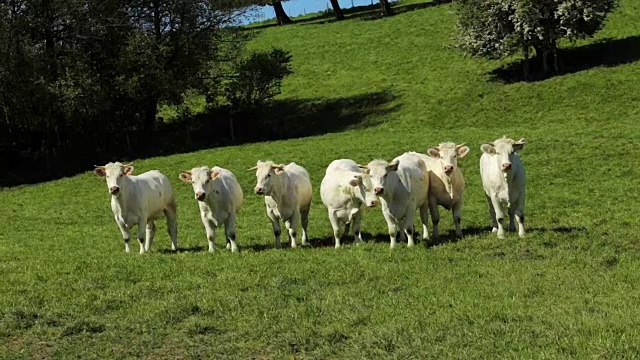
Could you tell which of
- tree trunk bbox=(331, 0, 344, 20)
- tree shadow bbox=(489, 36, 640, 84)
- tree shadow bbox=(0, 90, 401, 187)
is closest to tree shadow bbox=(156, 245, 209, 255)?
tree shadow bbox=(0, 90, 401, 187)

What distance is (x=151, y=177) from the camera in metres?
17.7

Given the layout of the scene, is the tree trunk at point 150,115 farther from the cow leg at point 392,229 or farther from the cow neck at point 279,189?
the cow leg at point 392,229

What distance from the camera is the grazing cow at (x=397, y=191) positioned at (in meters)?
14.8

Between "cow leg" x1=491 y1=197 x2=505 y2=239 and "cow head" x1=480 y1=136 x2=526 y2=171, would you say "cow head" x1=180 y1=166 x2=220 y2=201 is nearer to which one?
"cow head" x1=480 y1=136 x2=526 y2=171

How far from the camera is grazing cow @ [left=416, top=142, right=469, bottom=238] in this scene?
16.4 metres

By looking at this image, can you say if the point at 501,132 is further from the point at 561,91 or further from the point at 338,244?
the point at 338,244

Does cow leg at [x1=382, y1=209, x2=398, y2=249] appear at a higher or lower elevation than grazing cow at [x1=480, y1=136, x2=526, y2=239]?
lower

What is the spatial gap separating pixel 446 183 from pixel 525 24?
26317 millimetres

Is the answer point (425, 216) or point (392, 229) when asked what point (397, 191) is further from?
point (425, 216)

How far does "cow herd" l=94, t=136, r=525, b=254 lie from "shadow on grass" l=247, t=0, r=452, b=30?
55241 mm

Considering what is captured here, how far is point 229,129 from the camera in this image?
4488 centimetres

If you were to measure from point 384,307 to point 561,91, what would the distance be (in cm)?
3219

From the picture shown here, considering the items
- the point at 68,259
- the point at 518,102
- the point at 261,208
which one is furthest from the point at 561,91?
the point at 68,259

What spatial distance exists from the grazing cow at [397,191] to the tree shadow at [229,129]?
2493 cm
